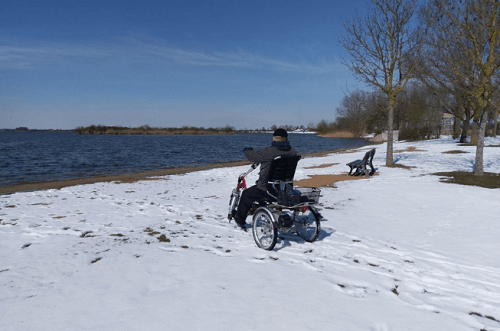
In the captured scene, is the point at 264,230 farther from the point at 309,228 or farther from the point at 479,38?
the point at 479,38

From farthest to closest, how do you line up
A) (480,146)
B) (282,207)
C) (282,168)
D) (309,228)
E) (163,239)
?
(480,146) → (309,228) → (163,239) → (282,168) → (282,207)

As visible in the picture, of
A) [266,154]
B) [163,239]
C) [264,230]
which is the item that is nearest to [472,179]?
[264,230]

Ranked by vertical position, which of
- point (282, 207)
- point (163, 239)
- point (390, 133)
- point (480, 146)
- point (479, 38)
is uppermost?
point (479, 38)

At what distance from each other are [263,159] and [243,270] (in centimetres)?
187

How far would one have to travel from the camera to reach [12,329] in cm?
297

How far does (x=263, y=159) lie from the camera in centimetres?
524

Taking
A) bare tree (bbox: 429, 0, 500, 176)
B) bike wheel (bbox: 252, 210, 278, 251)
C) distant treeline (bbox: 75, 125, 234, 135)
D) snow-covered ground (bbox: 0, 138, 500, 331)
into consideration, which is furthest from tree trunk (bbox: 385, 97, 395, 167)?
distant treeline (bbox: 75, 125, 234, 135)

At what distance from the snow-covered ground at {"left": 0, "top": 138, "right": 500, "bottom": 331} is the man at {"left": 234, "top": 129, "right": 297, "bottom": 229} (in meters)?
0.77

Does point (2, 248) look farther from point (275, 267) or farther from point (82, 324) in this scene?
point (275, 267)

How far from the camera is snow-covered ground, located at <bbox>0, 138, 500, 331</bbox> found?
323 centimetres

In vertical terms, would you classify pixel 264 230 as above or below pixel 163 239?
above

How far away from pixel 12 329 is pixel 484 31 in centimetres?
1709

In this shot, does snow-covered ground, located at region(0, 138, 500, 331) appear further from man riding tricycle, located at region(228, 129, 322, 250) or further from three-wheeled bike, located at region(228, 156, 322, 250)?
man riding tricycle, located at region(228, 129, 322, 250)

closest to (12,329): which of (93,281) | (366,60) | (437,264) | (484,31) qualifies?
(93,281)
